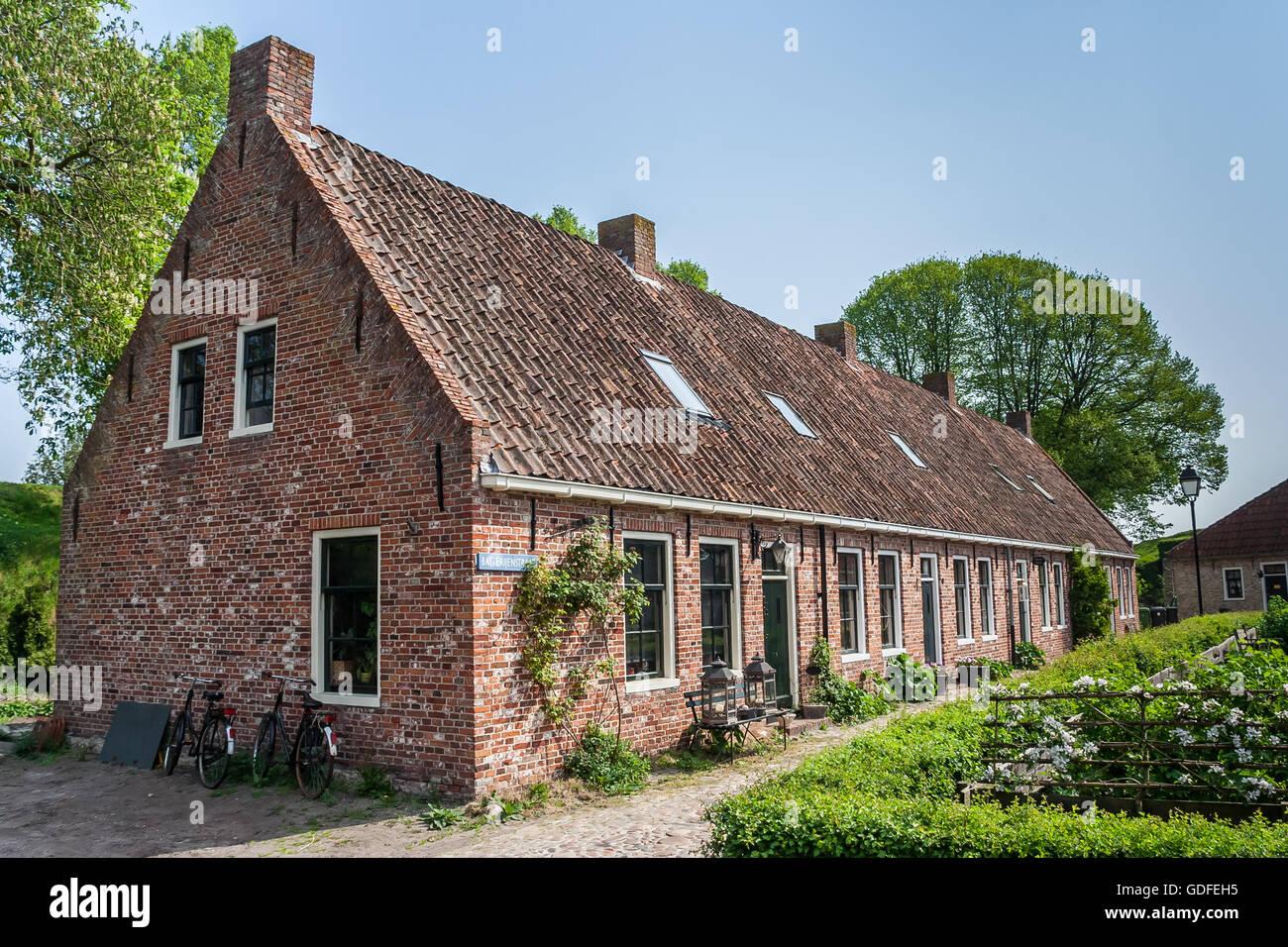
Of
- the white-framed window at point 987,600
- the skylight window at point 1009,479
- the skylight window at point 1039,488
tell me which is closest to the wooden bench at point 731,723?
the white-framed window at point 987,600

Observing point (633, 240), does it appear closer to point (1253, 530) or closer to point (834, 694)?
point (834, 694)

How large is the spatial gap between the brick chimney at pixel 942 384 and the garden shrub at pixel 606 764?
73.2 feet

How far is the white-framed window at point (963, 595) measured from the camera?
66.6ft

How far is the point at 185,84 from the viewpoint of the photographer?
86.9ft

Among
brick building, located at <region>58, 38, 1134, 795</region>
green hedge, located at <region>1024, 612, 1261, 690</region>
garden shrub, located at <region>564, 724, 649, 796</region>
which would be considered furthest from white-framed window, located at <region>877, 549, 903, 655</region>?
garden shrub, located at <region>564, 724, 649, 796</region>

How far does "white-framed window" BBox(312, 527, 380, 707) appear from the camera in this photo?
1000 cm

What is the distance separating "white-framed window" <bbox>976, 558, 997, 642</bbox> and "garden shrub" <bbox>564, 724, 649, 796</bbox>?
526 inches

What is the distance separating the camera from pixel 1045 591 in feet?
85.5

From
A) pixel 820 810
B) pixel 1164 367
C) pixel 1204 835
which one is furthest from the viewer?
pixel 1164 367

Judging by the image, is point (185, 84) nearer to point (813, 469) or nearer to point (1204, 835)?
point (813, 469)
